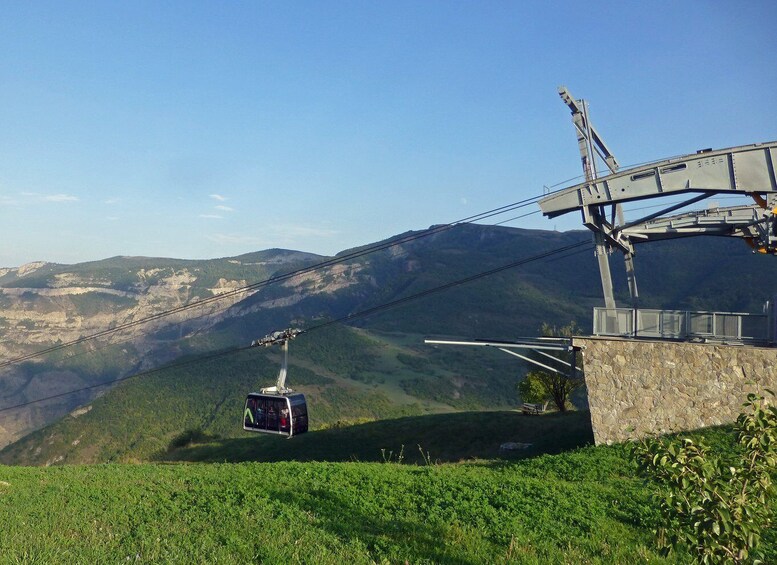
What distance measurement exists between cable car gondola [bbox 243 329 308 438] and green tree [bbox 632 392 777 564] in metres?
21.0

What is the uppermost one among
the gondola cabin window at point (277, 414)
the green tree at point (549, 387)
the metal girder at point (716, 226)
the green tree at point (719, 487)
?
the metal girder at point (716, 226)

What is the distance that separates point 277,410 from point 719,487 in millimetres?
23294

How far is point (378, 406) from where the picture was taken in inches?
3937

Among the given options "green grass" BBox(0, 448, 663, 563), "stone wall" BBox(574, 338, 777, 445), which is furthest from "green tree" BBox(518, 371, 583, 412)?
"green grass" BBox(0, 448, 663, 563)

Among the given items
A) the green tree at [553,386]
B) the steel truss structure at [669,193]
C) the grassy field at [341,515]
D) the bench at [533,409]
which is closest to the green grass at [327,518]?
the grassy field at [341,515]

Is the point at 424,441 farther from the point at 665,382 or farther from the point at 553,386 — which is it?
the point at 665,382

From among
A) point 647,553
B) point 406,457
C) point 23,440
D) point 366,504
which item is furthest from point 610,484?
point 23,440

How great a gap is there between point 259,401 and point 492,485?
16772mm

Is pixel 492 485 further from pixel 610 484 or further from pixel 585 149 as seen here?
pixel 585 149

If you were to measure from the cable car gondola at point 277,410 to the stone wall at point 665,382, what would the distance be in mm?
12877

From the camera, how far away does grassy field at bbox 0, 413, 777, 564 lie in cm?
994

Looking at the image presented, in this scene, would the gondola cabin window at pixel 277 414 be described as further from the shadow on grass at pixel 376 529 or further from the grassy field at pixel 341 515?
the shadow on grass at pixel 376 529

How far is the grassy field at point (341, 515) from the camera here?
32.6 feet

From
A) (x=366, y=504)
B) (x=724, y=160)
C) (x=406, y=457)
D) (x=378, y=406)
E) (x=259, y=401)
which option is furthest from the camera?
(x=378, y=406)
